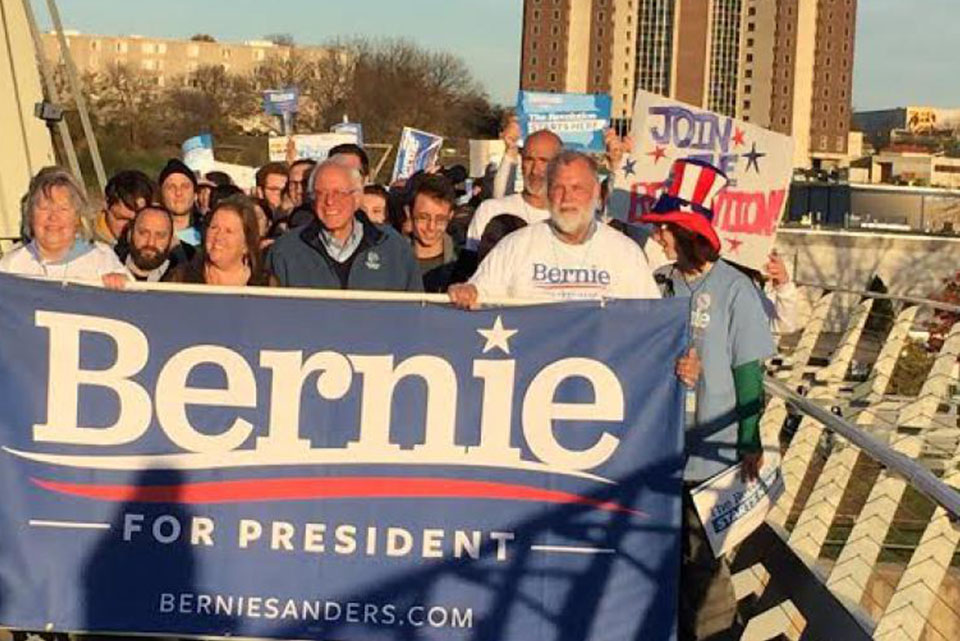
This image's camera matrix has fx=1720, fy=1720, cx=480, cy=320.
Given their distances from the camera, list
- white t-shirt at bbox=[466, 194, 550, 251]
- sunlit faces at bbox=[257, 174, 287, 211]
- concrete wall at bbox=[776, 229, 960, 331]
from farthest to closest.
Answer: concrete wall at bbox=[776, 229, 960, 331], sunlit faces at bbox=[257, 174, 287, 211], white t-shirt at bbox=[466, 194, 550, 251]

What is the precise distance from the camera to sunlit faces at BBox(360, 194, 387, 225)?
9023 mm

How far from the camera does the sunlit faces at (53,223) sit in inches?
253

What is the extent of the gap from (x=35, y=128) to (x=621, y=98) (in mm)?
168338

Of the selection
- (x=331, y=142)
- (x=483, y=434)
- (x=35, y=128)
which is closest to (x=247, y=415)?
(x=483, y=434)

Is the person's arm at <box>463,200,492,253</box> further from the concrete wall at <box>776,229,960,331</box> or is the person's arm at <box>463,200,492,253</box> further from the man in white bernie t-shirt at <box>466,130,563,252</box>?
the concrete wall at <box>776,229,960,331</box>

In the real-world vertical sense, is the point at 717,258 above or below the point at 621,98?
below

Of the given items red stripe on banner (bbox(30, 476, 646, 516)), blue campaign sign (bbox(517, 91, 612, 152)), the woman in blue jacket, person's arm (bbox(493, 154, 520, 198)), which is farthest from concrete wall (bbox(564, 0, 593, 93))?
red stripe on banner (bbox(30, 476, 646, 516))

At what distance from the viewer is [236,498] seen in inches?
233

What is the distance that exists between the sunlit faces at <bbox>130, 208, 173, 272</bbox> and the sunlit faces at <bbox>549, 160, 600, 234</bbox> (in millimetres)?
2098

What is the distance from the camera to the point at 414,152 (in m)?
19.5

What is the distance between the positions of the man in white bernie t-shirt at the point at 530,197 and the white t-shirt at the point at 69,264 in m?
1.94

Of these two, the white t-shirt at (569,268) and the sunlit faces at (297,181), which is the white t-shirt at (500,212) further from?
the sunlit faces at (297,181)

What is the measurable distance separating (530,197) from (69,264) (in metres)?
2.40

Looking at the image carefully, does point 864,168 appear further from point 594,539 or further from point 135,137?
point 594,539
